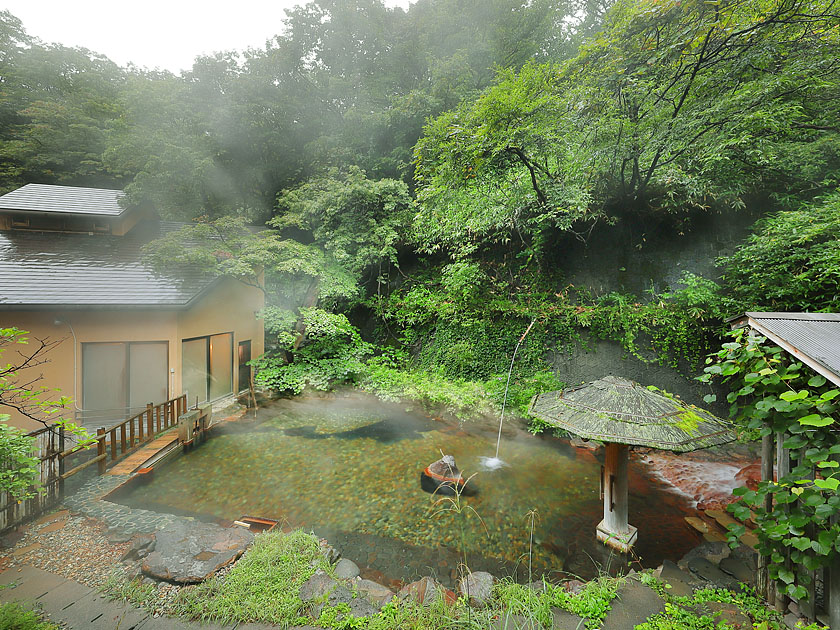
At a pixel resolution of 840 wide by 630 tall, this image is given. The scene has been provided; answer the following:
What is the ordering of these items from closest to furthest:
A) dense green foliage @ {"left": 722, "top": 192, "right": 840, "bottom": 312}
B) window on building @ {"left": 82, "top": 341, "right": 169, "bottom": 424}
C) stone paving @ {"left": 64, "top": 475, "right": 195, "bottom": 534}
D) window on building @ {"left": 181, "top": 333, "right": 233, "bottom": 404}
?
1. stone paving @ {"left": 64, "top": 475, "right": 195, "bottom": 534}
2. dense green foliage @ {"left": 722, "top": 192, "right": 840, "bottom": 312}
3. window on building @ {"left": 82, "top": 341, "right": 169, "bottom": 424}
4. window on building @ {"left": 181, "top": 333, "right": 233, "bottom": 404}

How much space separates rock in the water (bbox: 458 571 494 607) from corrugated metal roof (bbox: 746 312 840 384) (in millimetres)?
3025

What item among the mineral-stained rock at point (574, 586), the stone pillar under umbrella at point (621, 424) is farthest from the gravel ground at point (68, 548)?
the stone pillar under umbrella at point (621, 424)

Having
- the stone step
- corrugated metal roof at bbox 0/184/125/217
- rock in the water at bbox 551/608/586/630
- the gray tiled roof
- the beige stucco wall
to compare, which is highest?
corrugated metal roof at bbox 0/184/125/217

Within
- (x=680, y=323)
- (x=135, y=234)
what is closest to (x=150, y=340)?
(x=135, y=234)

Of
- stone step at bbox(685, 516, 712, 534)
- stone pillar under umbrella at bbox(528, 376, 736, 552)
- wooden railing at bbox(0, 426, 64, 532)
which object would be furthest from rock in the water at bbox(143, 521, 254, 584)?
stone step at bbox(685, 516, 712, 534)

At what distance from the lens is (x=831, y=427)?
2.06 metres

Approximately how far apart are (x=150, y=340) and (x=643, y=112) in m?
12.0

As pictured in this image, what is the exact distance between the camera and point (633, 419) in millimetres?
3342

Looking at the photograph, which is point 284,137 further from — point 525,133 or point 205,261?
point 525,133

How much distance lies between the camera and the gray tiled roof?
6.53 m

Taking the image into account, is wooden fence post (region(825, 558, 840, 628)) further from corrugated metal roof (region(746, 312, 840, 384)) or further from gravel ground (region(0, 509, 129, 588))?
gravel ground (region(0, 509, 129, 588))

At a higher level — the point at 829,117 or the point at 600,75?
the point at 600,75

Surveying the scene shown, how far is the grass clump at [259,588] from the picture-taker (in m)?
2.66

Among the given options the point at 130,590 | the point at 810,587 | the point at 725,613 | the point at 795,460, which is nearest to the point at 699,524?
the point at 725,613
